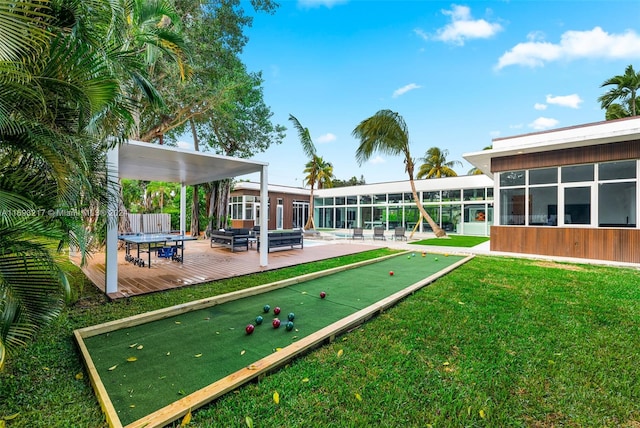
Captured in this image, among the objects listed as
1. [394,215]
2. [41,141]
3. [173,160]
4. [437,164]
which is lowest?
[394,215]

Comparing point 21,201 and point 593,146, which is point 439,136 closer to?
point 593,146

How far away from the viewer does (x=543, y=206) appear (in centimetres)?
1052

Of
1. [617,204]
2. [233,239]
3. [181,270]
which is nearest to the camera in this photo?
[181,270]

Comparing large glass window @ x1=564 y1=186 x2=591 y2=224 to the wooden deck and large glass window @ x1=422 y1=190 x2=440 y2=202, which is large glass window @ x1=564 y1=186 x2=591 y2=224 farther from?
large glass window @ x1=422 y1=190 x2=440 y2=202

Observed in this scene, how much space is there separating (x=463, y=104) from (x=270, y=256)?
18.2 metres

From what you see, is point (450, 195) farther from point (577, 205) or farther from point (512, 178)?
point (577, 205)

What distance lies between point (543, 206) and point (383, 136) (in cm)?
843

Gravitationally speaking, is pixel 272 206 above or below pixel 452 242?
above

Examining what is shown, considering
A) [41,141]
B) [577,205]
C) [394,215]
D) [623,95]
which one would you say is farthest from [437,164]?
[41,141]

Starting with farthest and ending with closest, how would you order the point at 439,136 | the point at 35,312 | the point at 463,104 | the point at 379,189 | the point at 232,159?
the point at 439,136, the point at 379,189, the point at 463,104, the point at 232,159, the point at 35,312

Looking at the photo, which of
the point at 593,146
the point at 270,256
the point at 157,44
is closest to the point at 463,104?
the point at 593,146

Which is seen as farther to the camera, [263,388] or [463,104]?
[463,104]

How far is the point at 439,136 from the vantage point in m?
27.2

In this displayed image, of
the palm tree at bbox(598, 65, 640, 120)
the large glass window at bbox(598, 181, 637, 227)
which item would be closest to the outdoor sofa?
the large glass window at bbox(598, 181, 637, 227)
